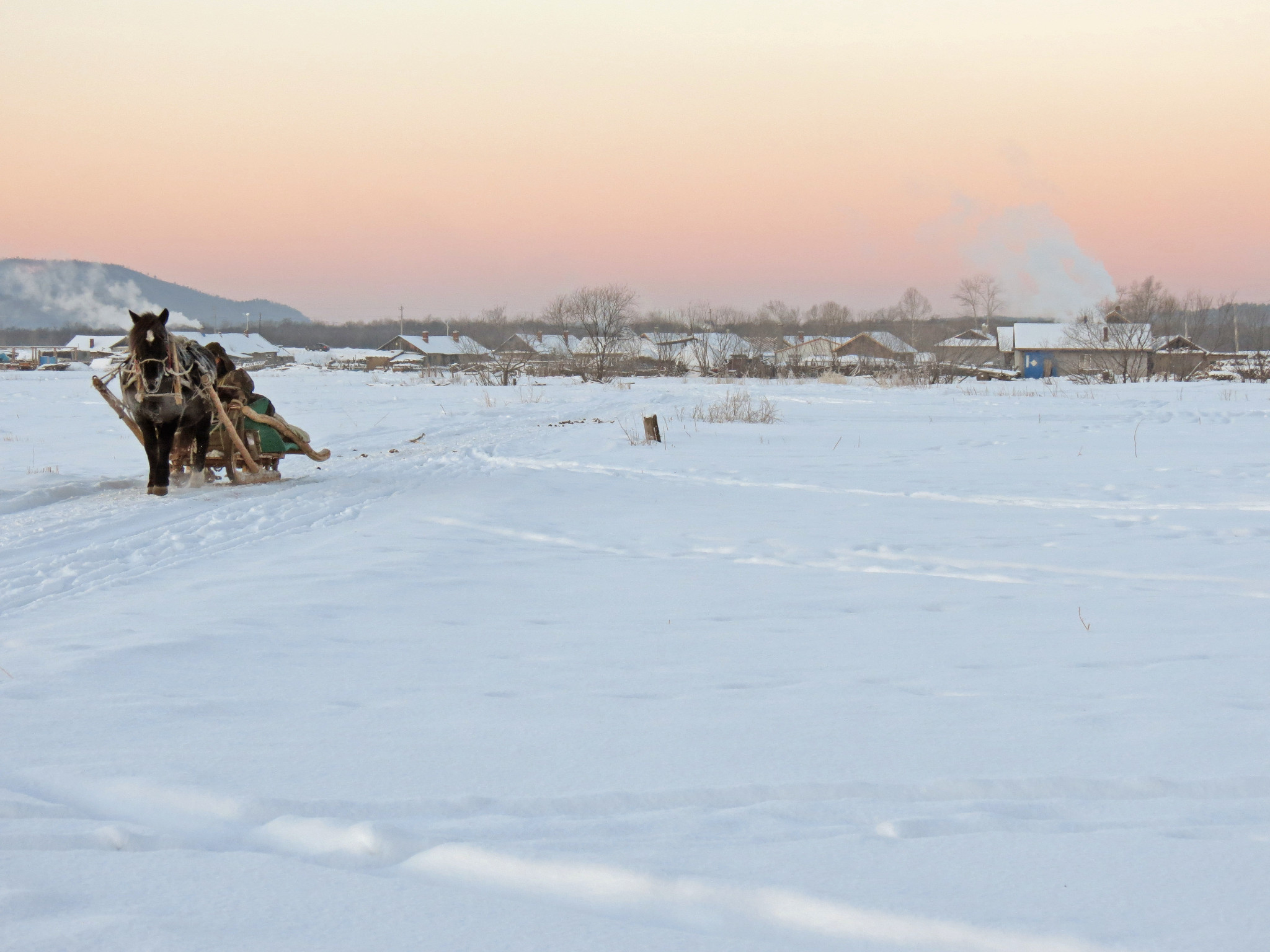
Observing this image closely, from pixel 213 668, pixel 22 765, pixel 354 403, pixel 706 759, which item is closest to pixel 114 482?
pixel 213 668

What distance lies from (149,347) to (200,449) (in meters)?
1.31

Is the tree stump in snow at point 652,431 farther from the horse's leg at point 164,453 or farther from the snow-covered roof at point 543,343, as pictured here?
the snow-covered roof at point 543,343

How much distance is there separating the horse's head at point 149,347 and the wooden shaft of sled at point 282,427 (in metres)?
1.02

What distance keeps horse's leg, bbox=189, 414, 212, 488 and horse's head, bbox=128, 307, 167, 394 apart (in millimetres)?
805

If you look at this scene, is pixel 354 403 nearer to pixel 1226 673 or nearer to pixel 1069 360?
pixel 1226 673

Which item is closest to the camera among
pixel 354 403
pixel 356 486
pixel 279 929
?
pixel 279 929

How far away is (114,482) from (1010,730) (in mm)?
9718

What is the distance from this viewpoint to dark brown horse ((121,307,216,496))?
972cm

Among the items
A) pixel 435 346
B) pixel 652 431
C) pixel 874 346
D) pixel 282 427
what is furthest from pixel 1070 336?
pixel 435 346

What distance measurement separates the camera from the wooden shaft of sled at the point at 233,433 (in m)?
10.2

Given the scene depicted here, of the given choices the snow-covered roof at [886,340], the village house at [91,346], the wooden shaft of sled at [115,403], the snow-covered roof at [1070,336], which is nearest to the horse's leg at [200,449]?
the wooden shaft of sled at [115,403]

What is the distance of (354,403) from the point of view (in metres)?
27.8

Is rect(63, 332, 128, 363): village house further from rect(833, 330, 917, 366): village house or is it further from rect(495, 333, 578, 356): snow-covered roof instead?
rect(833, 330, 917, 366): village house

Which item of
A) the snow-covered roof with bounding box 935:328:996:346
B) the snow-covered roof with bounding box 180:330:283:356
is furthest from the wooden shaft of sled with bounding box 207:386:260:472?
the snow-covered roof with bounding box 180:330:283:356
